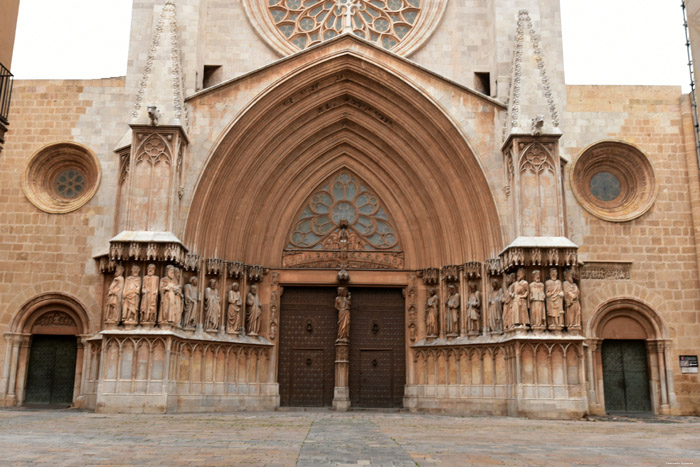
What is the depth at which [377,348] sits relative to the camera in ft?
56.4

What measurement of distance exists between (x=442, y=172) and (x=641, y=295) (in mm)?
5487

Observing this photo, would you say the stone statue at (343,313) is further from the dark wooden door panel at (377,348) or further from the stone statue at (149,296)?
the stone statue at (149,296)

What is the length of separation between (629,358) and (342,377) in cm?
679

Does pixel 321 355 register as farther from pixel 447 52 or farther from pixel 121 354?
pixel 447 52

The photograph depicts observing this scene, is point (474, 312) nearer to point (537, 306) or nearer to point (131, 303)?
point (537, 306)

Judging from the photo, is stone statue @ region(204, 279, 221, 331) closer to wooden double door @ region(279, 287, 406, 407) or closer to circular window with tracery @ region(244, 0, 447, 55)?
wooden double door @ region(279, 287, 406, 407)

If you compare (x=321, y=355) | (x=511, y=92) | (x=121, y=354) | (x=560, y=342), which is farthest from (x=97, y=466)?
(x=511, y=92)

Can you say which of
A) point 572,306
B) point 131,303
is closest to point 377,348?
point 572,306

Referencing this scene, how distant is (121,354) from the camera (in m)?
13.8

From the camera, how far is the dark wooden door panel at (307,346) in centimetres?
1695

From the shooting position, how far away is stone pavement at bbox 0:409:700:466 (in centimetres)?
672

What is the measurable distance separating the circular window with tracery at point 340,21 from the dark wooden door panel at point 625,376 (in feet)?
29.1

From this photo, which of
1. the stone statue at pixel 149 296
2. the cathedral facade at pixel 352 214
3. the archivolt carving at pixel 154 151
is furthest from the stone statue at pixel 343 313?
the archivolt carving at pixel 154 151

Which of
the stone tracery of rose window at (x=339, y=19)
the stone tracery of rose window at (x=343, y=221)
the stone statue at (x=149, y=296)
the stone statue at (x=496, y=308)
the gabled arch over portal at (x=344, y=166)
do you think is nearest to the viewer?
the stone statue at (x=149, y=296)
